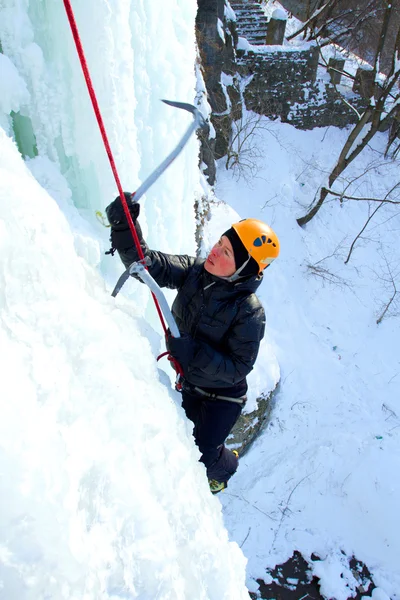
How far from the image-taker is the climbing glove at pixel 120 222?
1.79m

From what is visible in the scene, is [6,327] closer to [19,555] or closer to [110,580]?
[19,555]

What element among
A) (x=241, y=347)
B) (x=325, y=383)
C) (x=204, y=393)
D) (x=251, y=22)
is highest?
(x=251, y=22)

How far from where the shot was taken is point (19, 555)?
847mm

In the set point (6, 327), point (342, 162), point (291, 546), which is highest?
point (6, 327)

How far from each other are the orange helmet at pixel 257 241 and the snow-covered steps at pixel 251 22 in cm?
1117

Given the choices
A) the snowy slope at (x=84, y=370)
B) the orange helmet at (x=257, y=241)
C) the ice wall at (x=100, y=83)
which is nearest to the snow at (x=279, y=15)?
the ice wall at (x=100, y=83)

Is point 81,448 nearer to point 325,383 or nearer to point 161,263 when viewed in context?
point 161,263

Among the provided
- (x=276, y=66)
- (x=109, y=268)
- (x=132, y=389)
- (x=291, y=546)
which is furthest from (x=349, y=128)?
(x=132, y=389)

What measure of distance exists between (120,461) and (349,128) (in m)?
11.5

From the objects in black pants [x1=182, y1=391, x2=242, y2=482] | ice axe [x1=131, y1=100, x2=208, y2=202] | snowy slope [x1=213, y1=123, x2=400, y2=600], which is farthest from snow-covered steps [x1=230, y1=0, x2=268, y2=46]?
black pants [x1=182, y1=391, x2=242, y2=482]

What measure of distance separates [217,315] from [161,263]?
38 centimetres

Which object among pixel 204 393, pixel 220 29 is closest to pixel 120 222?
pixel 204 393

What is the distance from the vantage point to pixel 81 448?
3.82 ft

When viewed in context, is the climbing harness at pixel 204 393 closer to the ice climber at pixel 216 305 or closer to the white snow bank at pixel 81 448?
the ice climber at pixel 216 305
